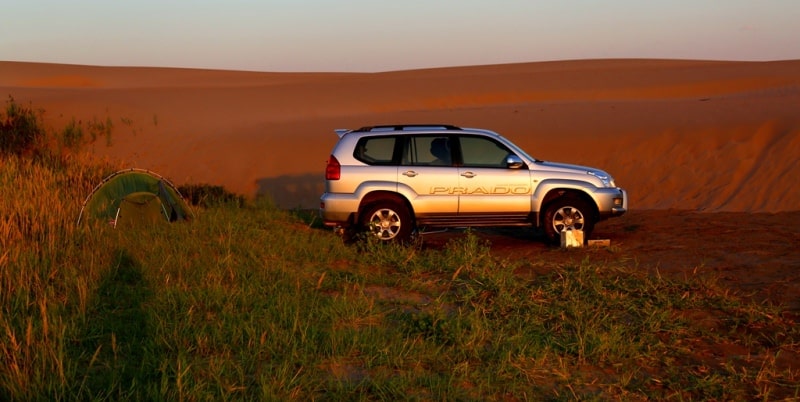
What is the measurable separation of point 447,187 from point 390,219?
0.94m

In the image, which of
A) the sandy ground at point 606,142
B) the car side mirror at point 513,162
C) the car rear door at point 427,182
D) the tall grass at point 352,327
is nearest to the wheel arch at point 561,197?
the sandy ground at point 606,142

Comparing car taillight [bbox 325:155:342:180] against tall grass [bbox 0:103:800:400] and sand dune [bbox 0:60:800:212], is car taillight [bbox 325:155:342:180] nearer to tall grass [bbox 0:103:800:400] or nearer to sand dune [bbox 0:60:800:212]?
tall grass [bbox 0:103:800:400]

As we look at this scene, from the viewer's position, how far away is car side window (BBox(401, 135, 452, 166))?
43.7 feet

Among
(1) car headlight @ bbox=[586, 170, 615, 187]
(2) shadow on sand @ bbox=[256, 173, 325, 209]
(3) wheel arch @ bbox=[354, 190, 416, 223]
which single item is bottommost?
(2) shadow on sand @ bbox=[256, 173, 325, 209]

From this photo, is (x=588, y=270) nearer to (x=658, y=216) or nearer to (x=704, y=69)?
(x=658, y=216)

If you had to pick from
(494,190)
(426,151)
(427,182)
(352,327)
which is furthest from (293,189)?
(352,327)

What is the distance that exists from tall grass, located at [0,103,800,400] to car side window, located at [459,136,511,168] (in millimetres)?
2459

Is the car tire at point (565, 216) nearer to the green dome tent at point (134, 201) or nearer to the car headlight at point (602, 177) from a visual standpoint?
the car headlight at point (602, 177)

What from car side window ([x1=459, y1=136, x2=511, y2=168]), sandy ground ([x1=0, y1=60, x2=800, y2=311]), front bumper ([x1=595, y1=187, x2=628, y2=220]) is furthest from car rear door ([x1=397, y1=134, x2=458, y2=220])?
front bumper ([x1=595, y1=187, x2=628, y2=220])

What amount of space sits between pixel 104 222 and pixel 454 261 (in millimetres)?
4668

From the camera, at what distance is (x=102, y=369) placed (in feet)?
20.8

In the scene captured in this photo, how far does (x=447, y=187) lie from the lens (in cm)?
1317

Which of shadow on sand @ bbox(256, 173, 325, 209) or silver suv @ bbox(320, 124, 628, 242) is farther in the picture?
shadow on sand @ bbox(256, 173, 325, 209)

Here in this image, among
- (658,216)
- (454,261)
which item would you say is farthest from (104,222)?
(658,216)
